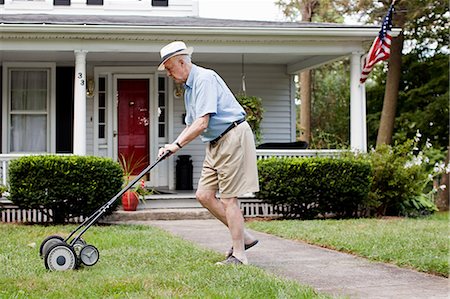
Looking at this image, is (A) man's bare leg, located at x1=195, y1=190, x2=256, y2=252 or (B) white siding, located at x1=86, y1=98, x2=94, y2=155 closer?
(A) man's bare leg, located at x1=195, y1=190, x2=256, y2=252

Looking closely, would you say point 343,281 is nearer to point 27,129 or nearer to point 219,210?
point 219,210

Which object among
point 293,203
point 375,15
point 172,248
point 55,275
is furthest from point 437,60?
point 55,275

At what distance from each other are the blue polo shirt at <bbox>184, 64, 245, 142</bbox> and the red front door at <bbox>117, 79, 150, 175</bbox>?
819 centimetres

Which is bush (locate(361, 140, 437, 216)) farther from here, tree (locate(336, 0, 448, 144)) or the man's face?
tree (locate(336, 0, 448, 144))

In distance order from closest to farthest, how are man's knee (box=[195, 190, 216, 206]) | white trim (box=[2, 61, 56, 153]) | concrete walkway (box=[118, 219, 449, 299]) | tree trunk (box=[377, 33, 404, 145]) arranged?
concrete walkway (box=[118, 219, 449, 299]), man's knee (box=[195, 190, 216, 206]), white trim (box=[2, 61, 56, 153]), tree trunk (box=[377, 33, 404, 145])

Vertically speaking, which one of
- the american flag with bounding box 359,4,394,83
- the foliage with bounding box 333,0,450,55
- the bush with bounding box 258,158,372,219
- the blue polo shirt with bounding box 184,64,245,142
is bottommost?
the bush with bounding box 258,158,372,219

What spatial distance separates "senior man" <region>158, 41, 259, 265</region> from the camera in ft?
18.9

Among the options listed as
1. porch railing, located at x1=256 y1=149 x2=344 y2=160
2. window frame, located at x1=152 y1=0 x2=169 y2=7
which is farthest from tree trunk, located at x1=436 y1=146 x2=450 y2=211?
Answer: window frame, located at x1=152 y1=0 x2=169 y2=7

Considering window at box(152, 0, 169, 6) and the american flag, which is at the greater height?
window at box(152, 0, 169, 6)

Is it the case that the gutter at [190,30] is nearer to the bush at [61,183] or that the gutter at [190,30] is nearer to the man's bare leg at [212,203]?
the bush at [61,183]

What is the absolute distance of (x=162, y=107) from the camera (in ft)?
46.8

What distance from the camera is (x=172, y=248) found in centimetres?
704

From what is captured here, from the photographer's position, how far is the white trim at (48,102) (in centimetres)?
1352

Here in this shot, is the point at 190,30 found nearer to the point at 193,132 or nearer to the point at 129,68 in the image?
the point at 129,68
